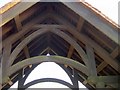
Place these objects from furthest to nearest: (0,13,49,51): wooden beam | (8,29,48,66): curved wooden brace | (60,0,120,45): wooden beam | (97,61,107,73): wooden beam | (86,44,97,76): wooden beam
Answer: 1. (97,61,107,73): wooden beam
2. (0,13,49,51): wooden beam
3. (8,29,48,66): curved wooden brace
4. (86,44,97,76): wooden beam
5. (60,0,120,45): wooden beam

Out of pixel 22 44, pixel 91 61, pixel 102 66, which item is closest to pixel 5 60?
pixel 22 44

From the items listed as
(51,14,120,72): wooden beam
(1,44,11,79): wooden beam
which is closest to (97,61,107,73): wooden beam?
(51,14,120,72): wooden beam

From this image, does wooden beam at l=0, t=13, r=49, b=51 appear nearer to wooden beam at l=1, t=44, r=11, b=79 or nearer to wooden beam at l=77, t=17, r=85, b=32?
wooden beam at l=1, t=44, r=11, b=79

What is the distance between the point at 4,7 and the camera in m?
4.59

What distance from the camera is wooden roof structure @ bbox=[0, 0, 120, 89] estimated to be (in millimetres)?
4742

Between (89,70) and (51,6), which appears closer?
(89,70)

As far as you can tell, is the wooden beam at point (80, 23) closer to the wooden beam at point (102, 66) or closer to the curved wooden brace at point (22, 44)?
the curved wooden brace at point (22, 44)

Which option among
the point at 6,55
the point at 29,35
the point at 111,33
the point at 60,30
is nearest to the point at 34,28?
the point at 29,35

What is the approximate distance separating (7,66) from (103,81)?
2.02 meters

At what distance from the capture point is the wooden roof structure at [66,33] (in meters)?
4.74

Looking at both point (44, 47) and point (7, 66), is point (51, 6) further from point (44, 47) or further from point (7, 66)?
point (44, 47)

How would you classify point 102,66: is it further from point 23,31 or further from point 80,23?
point 23,31

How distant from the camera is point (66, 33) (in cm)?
611

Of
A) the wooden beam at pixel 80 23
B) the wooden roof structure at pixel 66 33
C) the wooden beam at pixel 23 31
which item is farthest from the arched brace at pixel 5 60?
the wooden beam at pixel 80 23
